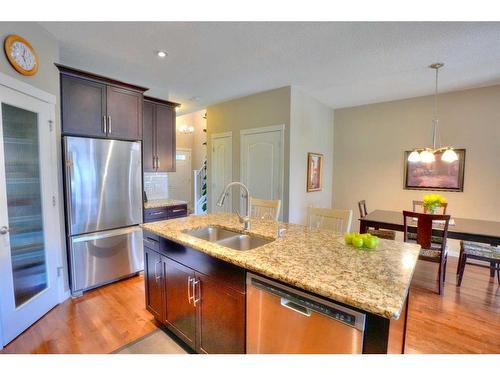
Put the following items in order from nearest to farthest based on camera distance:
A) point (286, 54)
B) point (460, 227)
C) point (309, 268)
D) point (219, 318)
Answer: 1. point (309, 268)
2. point (219, 318)
3. point (286, 54)
4. point (460, 227)

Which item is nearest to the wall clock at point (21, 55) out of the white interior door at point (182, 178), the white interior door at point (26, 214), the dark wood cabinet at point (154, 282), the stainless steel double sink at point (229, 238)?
the white interior door at point (26, 214)

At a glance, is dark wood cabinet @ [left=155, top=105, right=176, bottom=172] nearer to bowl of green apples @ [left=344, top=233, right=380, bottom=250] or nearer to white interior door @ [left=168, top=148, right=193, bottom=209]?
bowl of green apples @ [left=344, top=233, right=380, bottom=250]

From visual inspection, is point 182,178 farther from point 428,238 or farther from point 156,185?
point 428,238

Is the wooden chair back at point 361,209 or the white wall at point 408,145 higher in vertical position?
the white wall at point 408,145

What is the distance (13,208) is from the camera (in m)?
2.01

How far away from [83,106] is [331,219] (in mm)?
2784

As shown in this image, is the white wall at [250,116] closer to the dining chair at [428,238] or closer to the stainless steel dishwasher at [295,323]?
the dining chair at [428,238]

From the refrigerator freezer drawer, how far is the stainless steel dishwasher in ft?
7.15

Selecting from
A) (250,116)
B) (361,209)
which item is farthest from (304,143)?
(361,209)

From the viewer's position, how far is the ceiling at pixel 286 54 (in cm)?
219

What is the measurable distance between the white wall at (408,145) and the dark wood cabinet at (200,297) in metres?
4.08

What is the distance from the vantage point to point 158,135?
3650 millimetres
